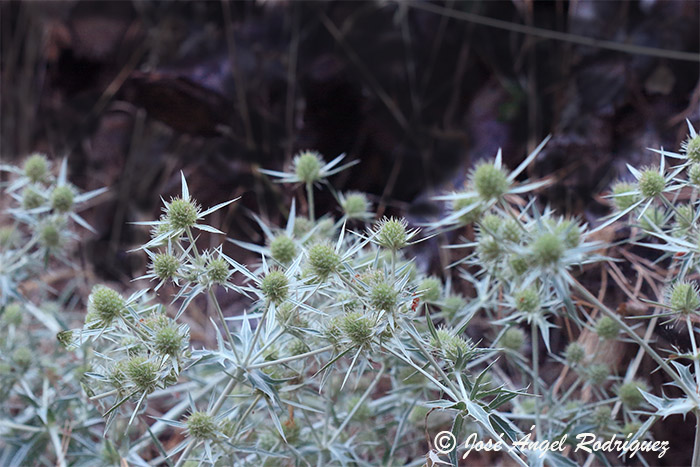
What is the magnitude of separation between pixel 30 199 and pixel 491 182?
47.2 inches

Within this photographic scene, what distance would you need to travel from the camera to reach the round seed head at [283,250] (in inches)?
46.7

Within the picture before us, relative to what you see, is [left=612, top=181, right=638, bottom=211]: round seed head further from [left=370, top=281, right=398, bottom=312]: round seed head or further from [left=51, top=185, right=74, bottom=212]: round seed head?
[left=51, top=185, right=74, bottom=212]: round seed head

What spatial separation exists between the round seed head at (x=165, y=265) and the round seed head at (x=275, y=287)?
0.15 m

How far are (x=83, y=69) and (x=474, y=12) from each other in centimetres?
176

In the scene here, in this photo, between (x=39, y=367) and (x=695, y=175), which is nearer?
(x=695, y=175)

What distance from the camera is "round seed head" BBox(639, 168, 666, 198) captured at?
105cm

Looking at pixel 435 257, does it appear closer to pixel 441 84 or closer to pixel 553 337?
pixel 553 337

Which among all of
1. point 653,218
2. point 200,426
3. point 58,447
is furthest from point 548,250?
point 58,447

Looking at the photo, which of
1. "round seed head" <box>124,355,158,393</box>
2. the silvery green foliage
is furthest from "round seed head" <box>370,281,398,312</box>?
the silvery green foliage

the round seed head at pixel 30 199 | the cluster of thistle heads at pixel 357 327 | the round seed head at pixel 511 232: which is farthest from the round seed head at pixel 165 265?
the round seed head at pixel 30 199

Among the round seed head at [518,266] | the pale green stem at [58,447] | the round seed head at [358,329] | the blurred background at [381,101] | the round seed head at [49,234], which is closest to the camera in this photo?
the round seed head at [358,329]

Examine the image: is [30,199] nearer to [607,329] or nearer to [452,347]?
[452,347]

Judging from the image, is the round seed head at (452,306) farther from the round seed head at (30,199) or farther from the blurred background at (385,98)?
the round seed head at (30,199)

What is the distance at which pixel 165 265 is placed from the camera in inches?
39.0
